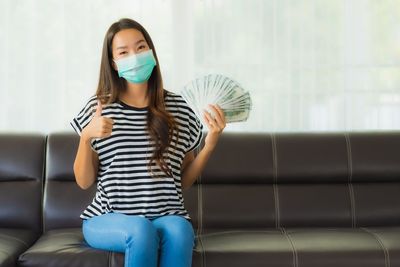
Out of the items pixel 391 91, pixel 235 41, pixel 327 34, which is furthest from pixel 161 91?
pixel 391 91

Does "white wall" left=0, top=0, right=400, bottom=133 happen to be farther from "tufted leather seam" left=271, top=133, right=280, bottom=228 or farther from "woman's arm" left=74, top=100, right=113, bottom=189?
"woman's arm" left=74, top=100, right=113, bottom=189

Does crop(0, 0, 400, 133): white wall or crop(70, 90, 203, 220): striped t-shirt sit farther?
crop(0, 0, 400, 133): white wall

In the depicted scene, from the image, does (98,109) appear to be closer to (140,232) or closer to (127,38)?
(127,38)

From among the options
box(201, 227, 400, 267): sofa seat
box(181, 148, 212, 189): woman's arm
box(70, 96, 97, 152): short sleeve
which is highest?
box(70, 96, 97, 152): short sleeve

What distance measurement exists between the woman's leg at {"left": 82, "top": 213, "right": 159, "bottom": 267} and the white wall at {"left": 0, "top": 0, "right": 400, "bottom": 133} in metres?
1.10

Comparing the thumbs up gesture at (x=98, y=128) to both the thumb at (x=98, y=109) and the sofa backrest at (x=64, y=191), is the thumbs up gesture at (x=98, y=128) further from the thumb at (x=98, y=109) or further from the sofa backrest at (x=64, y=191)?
the sofa backrest at (x=64, y=191)

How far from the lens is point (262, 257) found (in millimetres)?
2279

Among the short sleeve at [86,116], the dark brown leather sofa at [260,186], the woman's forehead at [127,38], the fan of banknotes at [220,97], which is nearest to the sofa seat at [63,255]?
the dark brown leather sofa at [260,186]

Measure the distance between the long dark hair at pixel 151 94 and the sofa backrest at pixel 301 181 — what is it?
1.77 feet

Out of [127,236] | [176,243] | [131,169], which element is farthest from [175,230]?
[131,169]

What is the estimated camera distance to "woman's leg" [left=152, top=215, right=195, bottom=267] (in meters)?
2.11

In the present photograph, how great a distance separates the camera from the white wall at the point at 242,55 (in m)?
3.20

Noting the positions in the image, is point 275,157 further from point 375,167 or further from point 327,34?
point 327,34

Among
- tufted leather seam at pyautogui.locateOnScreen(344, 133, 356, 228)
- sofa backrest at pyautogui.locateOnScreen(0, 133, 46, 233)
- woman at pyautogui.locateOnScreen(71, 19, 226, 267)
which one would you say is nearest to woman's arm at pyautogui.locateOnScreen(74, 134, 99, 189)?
woman at pyautogui.locateOnScreen(71, 19, 226, 267)
